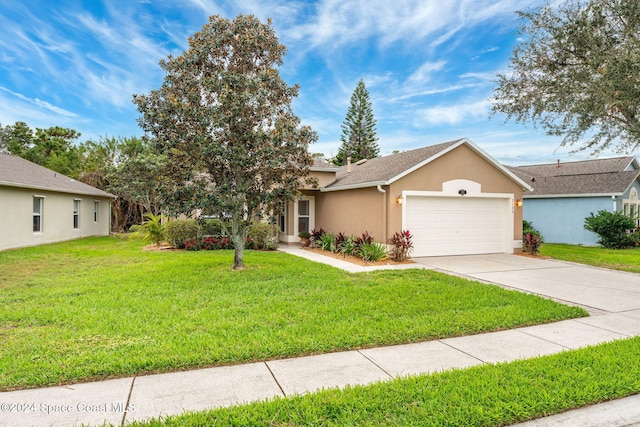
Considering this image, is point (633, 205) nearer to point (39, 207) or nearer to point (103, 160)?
point (39, 207)

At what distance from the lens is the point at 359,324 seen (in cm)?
521

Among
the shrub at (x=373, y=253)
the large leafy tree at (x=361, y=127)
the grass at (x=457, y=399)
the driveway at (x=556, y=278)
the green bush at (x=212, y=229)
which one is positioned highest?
the large leafy tree at (x=361, y=127)

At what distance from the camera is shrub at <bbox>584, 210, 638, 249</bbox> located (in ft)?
53.5

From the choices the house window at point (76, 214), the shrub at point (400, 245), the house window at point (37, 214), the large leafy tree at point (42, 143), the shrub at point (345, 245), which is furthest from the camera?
the large leafy tree at point (42, 143)

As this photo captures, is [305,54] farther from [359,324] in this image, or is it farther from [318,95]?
[359,324]

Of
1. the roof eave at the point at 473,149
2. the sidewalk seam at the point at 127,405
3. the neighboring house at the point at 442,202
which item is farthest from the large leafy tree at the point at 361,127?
the sidewalk seam at the point at 127,405

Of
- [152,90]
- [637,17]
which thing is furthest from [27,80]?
[637,17]

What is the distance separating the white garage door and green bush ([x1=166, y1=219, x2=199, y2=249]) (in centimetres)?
816

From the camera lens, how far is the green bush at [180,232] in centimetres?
1429

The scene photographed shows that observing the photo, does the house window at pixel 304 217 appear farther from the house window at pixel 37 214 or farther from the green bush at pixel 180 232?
the house window at pixel 37 214

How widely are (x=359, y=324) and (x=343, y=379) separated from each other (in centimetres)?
158

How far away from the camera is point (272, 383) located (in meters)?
3.56

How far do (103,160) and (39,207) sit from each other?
1106 cm

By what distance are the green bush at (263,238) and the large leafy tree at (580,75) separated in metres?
9.85
